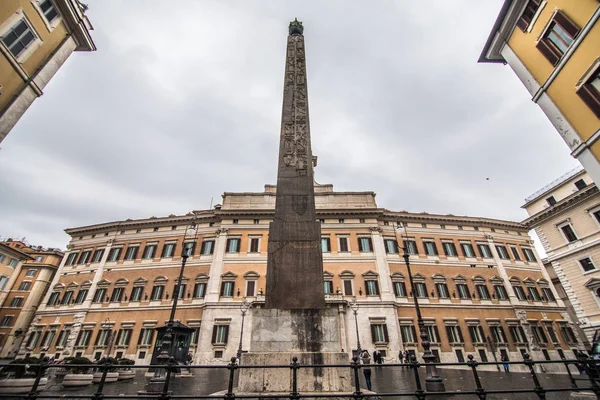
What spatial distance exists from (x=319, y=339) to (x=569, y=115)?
12.4m

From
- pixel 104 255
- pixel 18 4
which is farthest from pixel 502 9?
pixel 104 255

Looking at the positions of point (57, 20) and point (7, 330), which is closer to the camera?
point (57, 20)

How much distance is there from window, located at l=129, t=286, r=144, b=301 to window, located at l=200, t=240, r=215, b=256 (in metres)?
6.36

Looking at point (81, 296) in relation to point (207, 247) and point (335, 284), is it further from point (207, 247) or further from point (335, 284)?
point (335, 284)

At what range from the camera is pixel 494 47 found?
525 inches

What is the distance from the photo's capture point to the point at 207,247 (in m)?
27.2

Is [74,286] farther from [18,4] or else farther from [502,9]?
[502,9]

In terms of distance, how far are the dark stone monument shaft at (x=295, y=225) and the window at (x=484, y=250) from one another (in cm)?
2791

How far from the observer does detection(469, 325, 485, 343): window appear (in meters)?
23.3

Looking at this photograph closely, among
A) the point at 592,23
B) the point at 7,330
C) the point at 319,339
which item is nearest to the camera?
the point at 319,339

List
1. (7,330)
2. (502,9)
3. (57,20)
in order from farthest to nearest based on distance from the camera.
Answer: (7,330) < (57,20) < (502,9)

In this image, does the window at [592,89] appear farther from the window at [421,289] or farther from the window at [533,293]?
the window at [533,293]

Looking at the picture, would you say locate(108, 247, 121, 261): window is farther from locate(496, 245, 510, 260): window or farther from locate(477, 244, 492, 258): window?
locate(496, 245, 510, 260): window

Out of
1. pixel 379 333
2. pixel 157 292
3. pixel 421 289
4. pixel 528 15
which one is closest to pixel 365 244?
pixel 421 289
